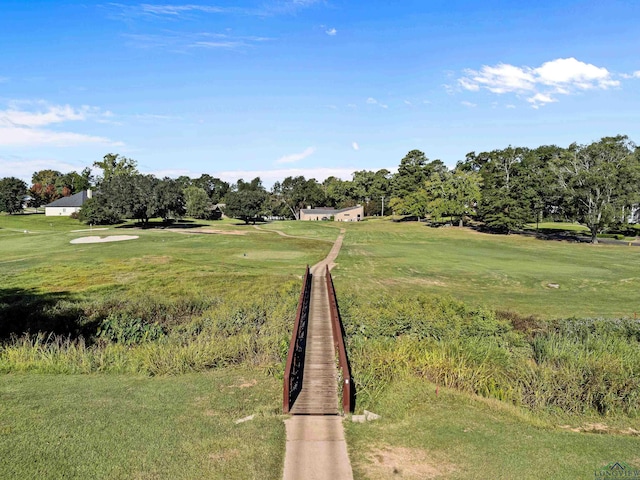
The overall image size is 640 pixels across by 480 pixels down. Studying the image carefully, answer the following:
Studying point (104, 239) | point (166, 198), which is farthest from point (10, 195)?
point (104, 239)

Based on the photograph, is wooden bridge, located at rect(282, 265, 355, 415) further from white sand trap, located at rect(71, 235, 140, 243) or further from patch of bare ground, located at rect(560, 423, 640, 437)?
white sand trap, located at rect(71, 235, 140, 243)

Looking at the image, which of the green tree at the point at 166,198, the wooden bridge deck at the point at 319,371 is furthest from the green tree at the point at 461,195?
the wooden bridge deck at the point at 319,371

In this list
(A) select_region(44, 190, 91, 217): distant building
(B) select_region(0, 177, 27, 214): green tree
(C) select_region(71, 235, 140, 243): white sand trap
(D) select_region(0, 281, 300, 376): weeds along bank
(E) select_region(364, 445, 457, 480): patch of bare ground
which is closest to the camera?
(E) select_region(364, 445, 457, 480): patch of bare ground

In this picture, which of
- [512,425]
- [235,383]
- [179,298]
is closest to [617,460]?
[512,425]

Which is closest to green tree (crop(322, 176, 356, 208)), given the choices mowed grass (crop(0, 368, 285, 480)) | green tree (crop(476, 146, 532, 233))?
green tree (crop(476, 146, 532, 233))

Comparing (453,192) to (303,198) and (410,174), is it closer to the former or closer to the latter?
(410,174)

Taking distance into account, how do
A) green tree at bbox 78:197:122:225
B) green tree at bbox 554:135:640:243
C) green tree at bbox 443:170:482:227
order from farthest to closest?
1. green tree at bbox 443:170:482:227
2. green tree at bbox 78:197:122:225
3. green tree at bbox 554:135:640:243
